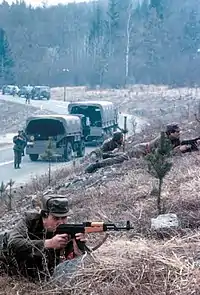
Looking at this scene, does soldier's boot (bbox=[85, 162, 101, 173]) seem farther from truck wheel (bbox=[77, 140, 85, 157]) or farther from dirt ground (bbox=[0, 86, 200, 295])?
truck wheel (bbox=[77, 140, 85, 157])

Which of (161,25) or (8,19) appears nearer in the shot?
(161,25)

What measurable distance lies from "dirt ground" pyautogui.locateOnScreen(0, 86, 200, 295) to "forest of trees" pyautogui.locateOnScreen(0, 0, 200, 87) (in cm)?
5420

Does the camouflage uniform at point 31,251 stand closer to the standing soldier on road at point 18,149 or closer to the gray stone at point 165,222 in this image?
the gray stone at point 165,222

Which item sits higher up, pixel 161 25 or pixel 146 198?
pixel 161 25

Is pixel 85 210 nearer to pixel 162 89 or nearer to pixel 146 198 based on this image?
pixel 146 198

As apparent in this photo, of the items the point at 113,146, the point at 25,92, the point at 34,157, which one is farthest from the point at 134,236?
the point at 25,92

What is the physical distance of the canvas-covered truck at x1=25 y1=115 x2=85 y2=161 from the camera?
2370 cm

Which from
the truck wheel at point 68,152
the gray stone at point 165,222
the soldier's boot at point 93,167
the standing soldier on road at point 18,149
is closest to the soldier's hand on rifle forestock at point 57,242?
the gray stone at point 165,222

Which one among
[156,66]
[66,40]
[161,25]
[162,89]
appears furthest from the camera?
[66,40]

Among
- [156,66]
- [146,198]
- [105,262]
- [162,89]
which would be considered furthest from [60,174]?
[156,66]

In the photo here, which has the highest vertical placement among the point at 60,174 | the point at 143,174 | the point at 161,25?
the point at 161,25

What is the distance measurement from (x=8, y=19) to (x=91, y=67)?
2280 cm

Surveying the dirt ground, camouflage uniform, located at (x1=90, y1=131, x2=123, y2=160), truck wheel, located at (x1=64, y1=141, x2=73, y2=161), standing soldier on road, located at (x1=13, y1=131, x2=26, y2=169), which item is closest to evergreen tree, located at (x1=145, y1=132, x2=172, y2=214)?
the dirt ground

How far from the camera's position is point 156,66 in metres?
76.6
